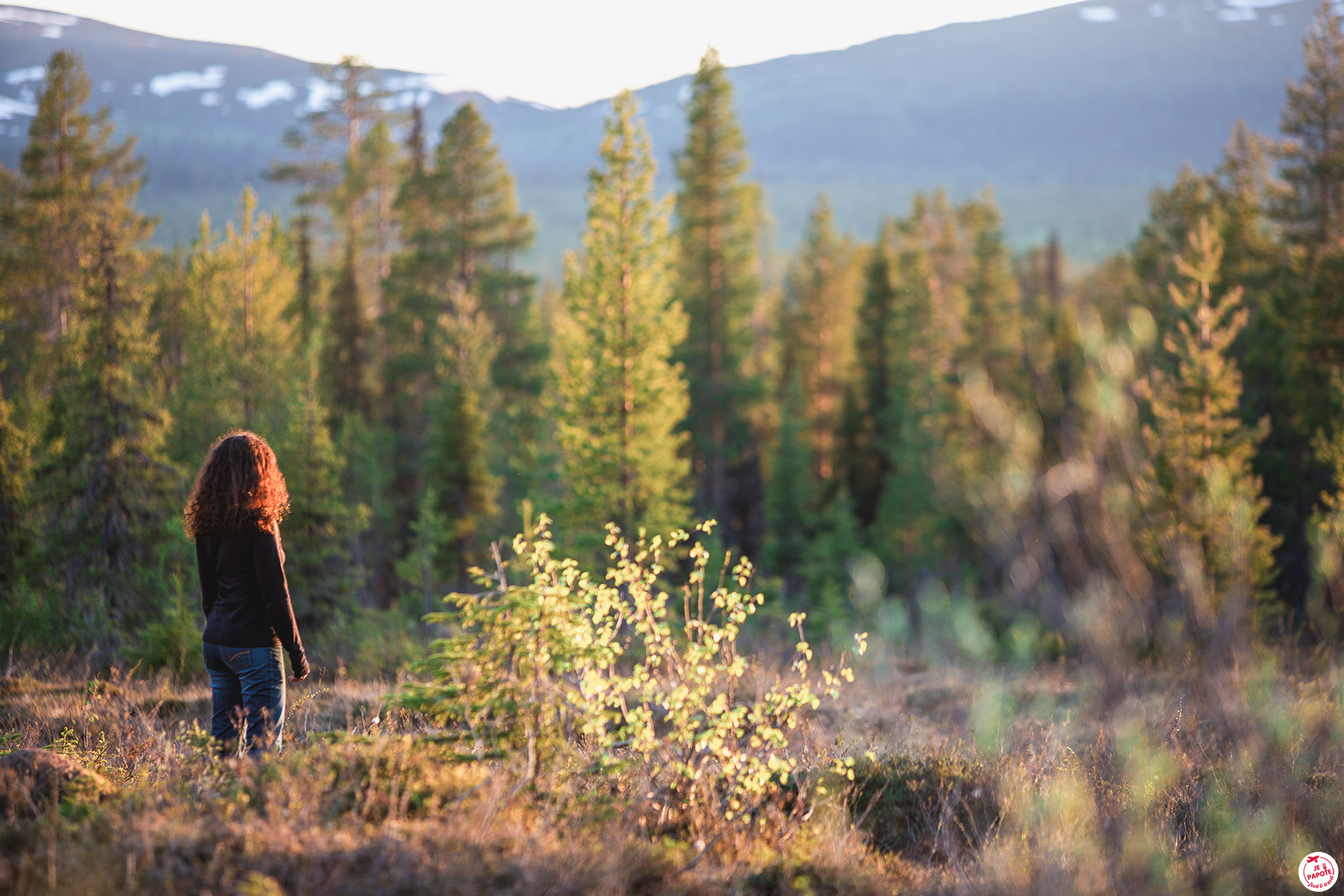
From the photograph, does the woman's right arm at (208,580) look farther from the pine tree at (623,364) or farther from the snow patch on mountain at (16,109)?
the snow patch on mountain at (16,109)

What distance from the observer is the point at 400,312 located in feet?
104

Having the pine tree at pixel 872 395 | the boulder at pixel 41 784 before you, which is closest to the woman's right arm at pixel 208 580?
the boulder at pixel 41 784

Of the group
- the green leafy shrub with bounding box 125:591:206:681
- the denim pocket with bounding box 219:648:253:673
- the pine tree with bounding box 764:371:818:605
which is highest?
the denim pocket with bounding box 219:648:253:673

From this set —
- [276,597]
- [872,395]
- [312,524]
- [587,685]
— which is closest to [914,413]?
[872,395]

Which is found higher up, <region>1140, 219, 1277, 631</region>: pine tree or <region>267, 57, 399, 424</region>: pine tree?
<region>267, 57, 399, 424</region>: pine tree

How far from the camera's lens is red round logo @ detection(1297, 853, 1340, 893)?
4449mm

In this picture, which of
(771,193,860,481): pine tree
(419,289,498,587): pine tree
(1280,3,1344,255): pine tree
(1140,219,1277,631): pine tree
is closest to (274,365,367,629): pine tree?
(419,289,498,587): pine tree

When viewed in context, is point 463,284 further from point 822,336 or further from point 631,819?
point 631,819

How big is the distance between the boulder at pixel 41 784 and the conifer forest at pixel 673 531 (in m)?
0.03

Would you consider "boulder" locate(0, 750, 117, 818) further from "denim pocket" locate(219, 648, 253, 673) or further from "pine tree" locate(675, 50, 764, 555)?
"pine tree" locate(675, 50, 764, 555)

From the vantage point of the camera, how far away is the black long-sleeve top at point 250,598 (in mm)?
4266

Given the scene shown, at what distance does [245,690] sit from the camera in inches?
169

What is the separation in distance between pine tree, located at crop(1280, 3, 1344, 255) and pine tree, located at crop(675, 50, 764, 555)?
1752 cm

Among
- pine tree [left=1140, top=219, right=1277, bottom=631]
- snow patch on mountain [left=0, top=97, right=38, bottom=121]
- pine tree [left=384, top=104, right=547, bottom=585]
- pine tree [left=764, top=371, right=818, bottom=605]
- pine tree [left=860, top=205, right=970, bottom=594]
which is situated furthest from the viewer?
pine tree [left=860, top=205, right=970, bottom=594]
